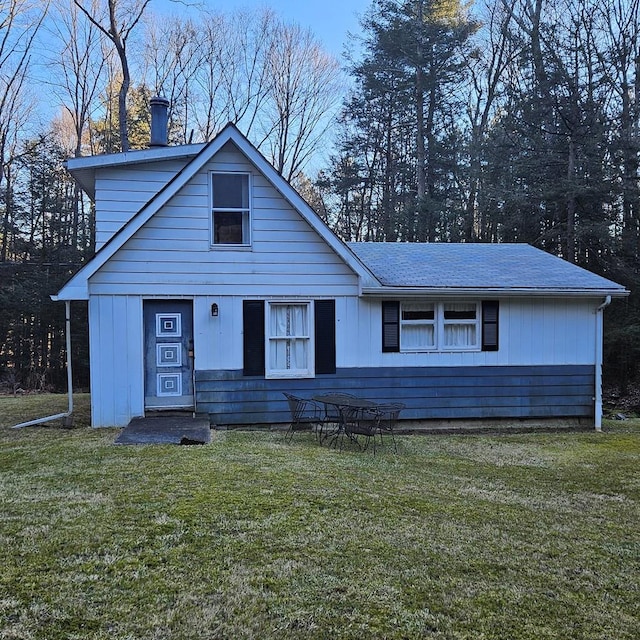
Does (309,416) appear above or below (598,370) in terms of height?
below

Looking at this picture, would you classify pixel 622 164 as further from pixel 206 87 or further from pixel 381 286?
pixel 206 87

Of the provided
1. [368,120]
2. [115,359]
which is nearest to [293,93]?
[368,120]

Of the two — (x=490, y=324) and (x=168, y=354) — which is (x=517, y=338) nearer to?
(x=490, y=324)

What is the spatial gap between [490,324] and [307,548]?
283 inches

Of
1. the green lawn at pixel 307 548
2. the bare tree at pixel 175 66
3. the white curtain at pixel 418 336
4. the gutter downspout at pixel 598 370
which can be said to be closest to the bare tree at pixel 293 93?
the bare tree at pixel 175 66

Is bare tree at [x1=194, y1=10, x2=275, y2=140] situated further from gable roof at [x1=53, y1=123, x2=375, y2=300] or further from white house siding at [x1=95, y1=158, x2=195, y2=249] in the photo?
gable roof at [x1=53, y1=123, x2=375, y2=300]

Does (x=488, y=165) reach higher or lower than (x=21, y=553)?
higher

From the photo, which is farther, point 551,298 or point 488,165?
point 488,165

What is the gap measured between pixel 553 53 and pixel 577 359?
11241mm

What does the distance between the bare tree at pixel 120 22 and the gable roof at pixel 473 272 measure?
11593mm

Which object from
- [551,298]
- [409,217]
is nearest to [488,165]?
[409,217]

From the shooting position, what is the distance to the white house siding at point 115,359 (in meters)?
8.49

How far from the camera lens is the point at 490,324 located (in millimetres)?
9836

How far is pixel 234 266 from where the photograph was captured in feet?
29.4
